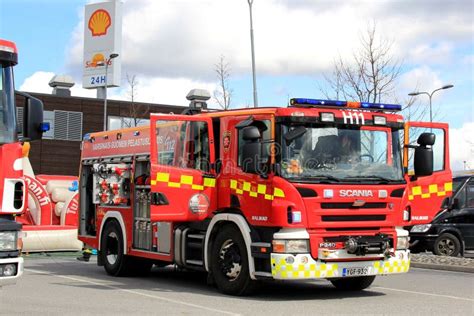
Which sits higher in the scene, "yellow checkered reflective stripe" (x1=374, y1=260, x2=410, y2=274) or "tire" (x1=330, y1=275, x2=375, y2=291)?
"yellow checkered reflective stripe" (x1=374, y1=260, x2=410, y2=274)

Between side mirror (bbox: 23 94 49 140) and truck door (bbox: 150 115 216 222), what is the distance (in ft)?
11.7

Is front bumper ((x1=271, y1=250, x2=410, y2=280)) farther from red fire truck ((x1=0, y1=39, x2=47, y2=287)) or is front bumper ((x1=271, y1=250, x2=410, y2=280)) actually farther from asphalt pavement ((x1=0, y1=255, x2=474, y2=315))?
red fire truck ((x1=0, y1=39, x2=47, y2=287))

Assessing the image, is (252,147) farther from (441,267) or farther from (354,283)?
(441,267)

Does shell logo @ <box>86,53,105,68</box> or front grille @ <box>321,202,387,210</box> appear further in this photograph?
shell logo @ <box>86,53,105,68</box>

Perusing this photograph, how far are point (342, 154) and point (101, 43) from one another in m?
40.2

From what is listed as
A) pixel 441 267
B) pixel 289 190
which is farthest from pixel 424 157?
pixel 441 267

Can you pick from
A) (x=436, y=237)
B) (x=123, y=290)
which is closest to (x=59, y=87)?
(x=436, y=237)

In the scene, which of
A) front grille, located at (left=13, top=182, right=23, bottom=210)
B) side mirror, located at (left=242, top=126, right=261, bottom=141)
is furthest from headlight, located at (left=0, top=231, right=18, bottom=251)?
side mirror, located at (left=242, top=126, right=261, bottom=141)

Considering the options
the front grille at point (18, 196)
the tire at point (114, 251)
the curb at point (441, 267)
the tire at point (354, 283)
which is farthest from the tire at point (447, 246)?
the front grille at point (18, 196)

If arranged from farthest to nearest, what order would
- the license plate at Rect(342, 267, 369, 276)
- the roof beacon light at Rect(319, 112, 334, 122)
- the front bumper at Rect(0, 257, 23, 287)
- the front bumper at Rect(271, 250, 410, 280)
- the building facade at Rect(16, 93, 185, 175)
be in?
1. the building facade at Rect(16, 93, 185, 175)
2. the roof beacon light at Rect(319, 112, 334, 122)
3. the license plate at Rect(342, 267, 369, 276)
4. the front bumper at Rect(271, 250, 410, 280)
5. the front bumper at Rect(0, 257, 23, 287)

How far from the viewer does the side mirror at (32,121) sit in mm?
7926

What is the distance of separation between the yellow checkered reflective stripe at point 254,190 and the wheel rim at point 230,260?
83cm

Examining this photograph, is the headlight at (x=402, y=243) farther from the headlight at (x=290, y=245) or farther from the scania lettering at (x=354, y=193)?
the headlight at (x=290, y=245)

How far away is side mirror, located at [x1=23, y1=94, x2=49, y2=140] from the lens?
793 centimetres
